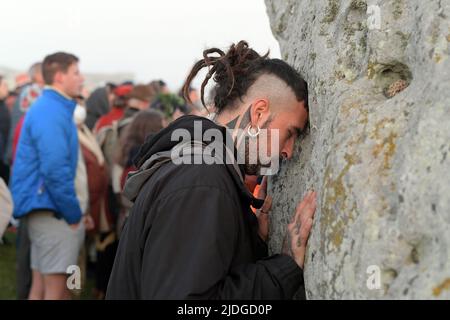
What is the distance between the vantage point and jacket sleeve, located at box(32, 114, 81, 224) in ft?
19.0

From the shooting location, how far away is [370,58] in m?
2.64

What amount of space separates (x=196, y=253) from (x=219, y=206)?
7.9 inches

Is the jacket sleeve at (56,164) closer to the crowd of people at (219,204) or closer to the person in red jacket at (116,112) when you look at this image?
the crowd of people at (219,204)

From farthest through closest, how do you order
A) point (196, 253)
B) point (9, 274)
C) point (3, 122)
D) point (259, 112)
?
point (3, 122), point (9, 274), point (259, 112), point (196, 253)

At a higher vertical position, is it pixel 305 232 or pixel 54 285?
pixel 305 232

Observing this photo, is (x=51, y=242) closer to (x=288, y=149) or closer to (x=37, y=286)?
(x=37, y=286)

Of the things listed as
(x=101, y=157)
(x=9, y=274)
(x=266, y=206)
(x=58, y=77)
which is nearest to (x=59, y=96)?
(x=58, y=77)

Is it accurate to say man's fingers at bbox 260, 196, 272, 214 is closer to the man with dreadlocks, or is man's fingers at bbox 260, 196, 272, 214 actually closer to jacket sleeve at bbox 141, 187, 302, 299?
the man with dreadlocks

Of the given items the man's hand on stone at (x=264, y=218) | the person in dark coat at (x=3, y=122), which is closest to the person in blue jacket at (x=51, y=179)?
the man's hand on stone at (x=264, y=218)

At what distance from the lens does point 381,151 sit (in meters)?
2.32

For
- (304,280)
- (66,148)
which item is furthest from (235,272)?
(66,148)

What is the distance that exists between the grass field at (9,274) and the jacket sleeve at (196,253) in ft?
18.6

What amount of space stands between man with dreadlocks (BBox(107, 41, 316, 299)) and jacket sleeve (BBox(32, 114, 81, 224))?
3.10 meters
